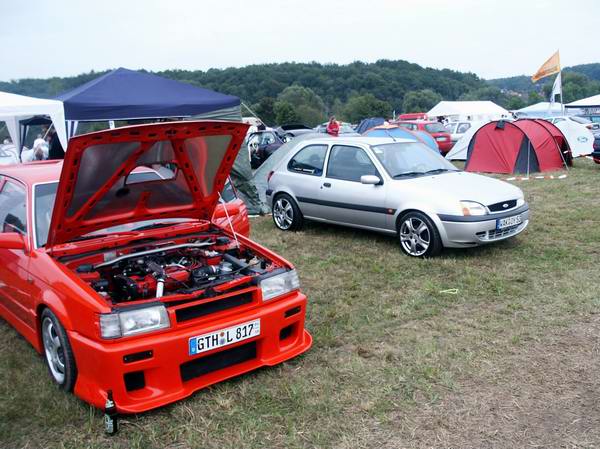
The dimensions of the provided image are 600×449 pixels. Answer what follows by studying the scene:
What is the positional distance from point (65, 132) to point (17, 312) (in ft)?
18.0

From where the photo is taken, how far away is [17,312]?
394cm

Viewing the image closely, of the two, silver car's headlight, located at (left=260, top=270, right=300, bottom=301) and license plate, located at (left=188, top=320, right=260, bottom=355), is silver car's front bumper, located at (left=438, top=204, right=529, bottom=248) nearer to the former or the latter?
silver car's headlight, located at (left=260, top=270, right=300, bottom=301)

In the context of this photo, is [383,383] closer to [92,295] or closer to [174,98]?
[92,295]

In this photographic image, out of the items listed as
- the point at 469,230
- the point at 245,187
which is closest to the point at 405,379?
the point at 469,230

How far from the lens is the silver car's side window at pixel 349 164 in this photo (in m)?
6.80

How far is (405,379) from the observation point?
11.5 feet

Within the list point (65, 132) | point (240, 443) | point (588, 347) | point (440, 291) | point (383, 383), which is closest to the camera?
point (240, 443)

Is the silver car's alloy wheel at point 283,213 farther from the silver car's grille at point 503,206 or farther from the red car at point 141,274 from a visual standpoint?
the red car at point 141,274

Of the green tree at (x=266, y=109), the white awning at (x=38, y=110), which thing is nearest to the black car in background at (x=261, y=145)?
the white awning at (x=38, y=110)

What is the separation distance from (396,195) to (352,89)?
66.9 m

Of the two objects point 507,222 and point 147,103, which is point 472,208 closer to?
point 507,222

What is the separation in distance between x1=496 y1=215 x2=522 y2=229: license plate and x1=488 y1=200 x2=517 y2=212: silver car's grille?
4.7 inches

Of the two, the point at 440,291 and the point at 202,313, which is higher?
the point at 202,313

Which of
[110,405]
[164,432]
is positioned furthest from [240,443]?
[110,405]
